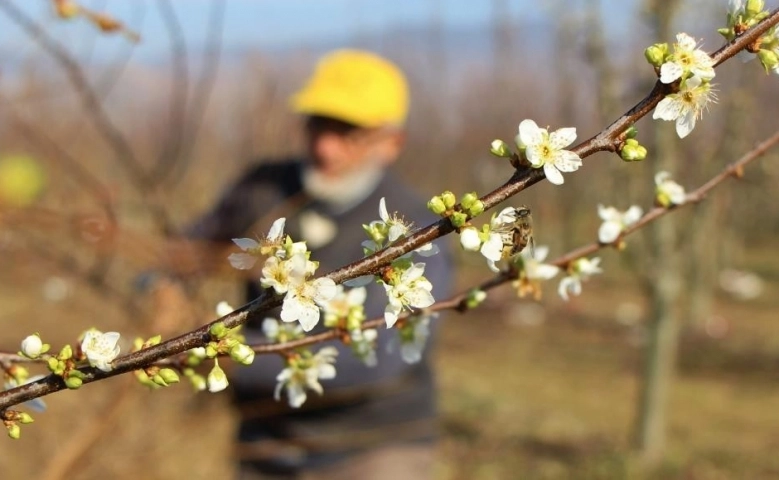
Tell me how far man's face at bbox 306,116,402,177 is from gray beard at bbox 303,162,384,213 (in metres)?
0.02

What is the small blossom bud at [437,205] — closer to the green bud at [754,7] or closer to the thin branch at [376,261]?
the thin branch at [376,261]

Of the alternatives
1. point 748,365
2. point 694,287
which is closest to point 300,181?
point 748,365

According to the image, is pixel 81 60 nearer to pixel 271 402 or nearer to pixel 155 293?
pixel 155 293

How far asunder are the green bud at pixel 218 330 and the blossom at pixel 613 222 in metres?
0.62

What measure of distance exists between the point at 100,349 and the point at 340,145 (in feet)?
7.67

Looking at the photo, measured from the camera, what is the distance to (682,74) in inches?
24.9

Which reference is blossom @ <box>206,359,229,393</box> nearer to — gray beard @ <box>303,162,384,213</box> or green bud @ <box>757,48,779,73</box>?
green bud @ <box>757,48,779,73</box>

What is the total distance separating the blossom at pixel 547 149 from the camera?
65cm

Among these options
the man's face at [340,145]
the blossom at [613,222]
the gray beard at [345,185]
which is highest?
the man's face at [340,145]

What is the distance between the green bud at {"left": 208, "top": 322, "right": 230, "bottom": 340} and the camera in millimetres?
627

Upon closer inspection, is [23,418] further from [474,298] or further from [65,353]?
[474,298]

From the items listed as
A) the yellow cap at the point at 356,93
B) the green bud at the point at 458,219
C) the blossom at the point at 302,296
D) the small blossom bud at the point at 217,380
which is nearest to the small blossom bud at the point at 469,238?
the green bud at the point at 458,219

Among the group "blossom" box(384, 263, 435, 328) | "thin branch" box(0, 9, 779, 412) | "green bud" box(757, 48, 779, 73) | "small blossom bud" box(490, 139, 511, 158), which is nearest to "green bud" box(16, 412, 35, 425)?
"thin branch" box(0, 9, 779, 412)

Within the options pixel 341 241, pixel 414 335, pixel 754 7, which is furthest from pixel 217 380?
pixel 341 241
